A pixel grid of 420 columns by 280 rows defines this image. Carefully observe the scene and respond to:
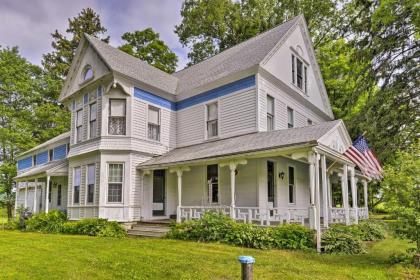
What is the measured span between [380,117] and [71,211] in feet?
51.6

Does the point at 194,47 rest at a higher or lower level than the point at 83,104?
higher

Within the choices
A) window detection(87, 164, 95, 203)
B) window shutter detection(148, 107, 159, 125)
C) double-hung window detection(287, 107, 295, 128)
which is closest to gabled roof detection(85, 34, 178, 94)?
window shutter detection(148, 107, 159, 125)

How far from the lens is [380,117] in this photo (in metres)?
15.7

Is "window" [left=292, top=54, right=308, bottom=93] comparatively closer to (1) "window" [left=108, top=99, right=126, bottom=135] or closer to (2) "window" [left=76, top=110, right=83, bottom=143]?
(1) "window" [left=108, top=99, right=126, bottom=135]

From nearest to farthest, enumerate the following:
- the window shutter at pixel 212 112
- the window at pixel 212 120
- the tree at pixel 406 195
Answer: the tree at pixel 406 195 < the window at pixel 212 120 < the window shutter at pixel 212 112

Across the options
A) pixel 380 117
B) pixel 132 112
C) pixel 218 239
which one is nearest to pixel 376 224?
pixel 380 117

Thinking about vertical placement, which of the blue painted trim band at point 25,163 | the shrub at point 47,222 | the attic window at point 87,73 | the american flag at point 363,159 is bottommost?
the shrub at point 47,222

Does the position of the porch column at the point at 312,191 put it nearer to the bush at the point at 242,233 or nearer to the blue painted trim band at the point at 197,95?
the bush at the point at 242,233

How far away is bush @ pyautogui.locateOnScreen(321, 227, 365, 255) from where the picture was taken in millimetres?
8789

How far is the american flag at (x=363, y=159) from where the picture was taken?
34.9ft

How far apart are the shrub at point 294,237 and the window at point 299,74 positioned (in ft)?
29.7

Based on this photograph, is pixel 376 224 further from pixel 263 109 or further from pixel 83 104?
pixel 83 104

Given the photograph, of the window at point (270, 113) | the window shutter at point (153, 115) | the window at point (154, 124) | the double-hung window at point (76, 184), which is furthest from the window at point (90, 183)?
the window at point (270, 113)

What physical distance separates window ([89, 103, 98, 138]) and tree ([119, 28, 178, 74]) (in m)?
19.8
